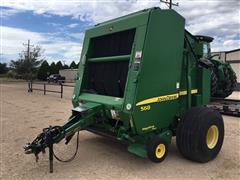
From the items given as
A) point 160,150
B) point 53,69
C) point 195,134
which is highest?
point 53,69

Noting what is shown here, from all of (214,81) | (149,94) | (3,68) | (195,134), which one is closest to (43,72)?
(3,68)

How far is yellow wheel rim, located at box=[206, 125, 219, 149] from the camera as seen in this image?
195 inches

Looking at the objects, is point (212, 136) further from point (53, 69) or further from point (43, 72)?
point (53, 69)

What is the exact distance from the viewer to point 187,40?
17.1 ft

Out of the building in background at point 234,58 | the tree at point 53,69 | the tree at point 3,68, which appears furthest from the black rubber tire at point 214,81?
the tree at point 3,68

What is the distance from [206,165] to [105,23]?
310 centimetres

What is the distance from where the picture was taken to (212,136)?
199 inches

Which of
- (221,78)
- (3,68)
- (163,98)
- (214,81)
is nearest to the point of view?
(163,98)

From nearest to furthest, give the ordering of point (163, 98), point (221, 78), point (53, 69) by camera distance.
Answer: point (163, 98) < point (221, 78) < point (53, 69)

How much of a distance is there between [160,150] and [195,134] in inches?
24.4

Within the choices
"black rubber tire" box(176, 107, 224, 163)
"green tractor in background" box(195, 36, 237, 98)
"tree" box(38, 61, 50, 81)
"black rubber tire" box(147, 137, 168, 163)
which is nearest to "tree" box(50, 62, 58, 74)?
"tree" box(38, 61, 50, 81)

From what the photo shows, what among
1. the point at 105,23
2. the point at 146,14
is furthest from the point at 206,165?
the point at 105,23

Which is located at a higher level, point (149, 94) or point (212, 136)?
point (149, 94)

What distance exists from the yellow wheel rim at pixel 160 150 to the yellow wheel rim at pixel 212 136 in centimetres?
88
